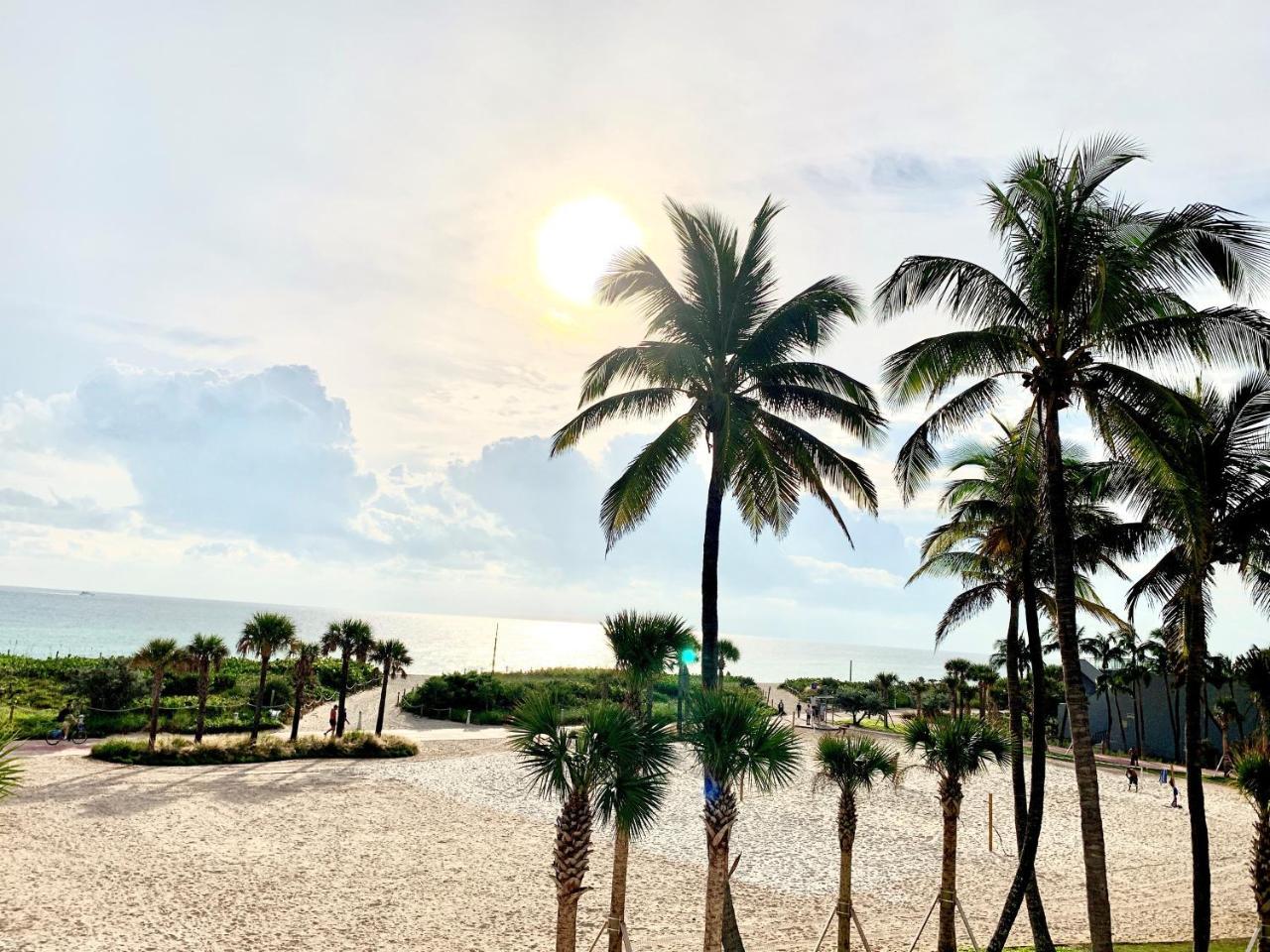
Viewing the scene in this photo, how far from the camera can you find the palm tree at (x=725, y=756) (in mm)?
10695

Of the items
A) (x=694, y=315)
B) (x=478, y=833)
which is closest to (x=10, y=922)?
(x=478, y=833)

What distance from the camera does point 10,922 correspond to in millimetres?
13719

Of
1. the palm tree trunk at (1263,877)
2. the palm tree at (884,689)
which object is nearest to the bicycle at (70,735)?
the palm tree trunk at (1263,877)

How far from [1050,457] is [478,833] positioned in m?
18.9

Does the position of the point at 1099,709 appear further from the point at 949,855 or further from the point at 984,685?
the point at 949,855

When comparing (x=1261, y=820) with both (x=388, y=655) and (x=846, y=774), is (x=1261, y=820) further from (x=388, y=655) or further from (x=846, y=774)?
(x=388, y=655)

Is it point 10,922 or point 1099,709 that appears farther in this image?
point 1099,709

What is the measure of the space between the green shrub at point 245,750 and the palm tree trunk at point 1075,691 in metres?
30.0

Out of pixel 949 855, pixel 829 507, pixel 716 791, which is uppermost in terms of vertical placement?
pixel 829 507

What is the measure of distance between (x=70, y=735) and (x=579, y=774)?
112ft

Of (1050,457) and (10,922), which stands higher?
(1050,457)

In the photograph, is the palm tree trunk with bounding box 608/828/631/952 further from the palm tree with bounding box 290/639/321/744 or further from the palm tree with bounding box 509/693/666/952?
the palm tree with bounding box 290/639/321/744

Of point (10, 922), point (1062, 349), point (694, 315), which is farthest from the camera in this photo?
point (694, 315)

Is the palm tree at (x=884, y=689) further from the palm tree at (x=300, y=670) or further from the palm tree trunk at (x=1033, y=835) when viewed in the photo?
the palm tree trunk at (x=1033, y=835)
